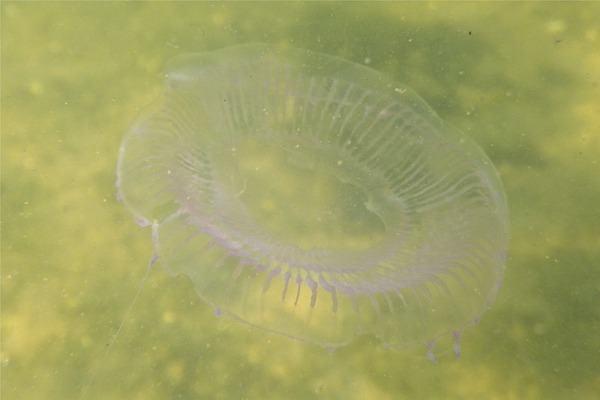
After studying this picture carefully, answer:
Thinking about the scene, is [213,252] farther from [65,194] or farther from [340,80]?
[340,80]

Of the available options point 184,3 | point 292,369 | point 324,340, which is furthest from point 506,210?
point 184,3

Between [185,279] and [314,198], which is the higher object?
[314,198]

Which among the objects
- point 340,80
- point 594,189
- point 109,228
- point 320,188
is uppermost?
point 340,80
